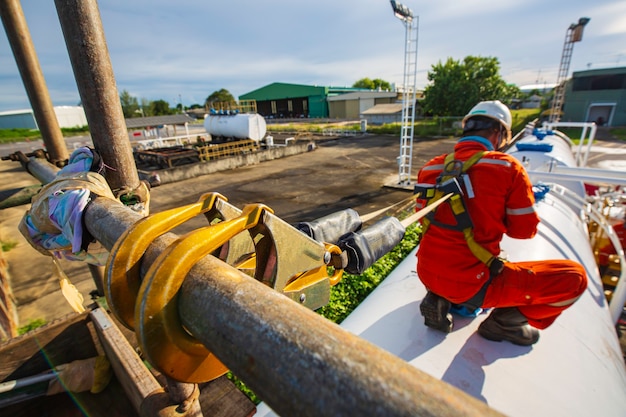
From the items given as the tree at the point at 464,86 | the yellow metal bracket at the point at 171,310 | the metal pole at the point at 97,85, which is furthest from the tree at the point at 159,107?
the yellow metal bracket at the point at 171,310

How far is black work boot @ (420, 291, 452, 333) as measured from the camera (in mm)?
2441

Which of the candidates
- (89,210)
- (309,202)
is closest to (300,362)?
(89,210)

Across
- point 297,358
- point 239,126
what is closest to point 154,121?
point 239,126

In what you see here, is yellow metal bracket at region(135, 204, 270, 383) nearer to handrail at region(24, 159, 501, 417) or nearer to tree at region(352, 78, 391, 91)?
handrail at region(24, 159, 501, 417)

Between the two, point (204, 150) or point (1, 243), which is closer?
point (1, 243)

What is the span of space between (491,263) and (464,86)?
110 feet

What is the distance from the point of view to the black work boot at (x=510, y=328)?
2324 mm

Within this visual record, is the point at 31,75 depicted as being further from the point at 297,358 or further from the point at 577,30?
the point at 577,30

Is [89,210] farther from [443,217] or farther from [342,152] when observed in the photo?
[342,152]

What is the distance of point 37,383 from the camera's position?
6.89 feet

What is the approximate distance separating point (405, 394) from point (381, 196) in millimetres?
11251

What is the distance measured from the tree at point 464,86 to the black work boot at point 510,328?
31.7 m

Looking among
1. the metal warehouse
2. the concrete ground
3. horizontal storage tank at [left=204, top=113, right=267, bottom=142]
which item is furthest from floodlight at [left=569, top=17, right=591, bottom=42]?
horizontal storage tank at [left=204, top=113, right=267, bottom=142]

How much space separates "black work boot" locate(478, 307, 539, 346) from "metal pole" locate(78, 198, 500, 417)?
2.45 meters
